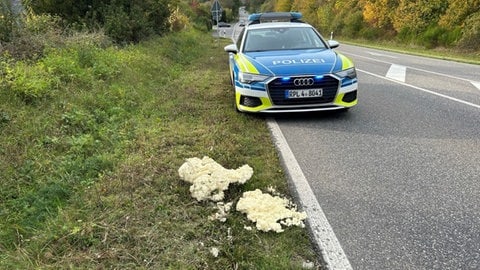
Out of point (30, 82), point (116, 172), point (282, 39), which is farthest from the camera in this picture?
point (282, 39)

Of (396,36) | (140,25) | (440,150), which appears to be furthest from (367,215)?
(396,36)

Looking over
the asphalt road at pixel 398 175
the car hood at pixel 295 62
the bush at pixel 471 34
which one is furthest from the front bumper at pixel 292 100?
the bush at pixel 471 34

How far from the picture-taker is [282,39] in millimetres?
7480

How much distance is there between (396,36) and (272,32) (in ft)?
97.3

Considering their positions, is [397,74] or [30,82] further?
[397,74]

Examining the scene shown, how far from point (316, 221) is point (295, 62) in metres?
3.52

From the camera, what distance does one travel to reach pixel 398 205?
3461 mm

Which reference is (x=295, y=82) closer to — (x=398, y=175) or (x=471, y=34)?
(x=398, y=175)

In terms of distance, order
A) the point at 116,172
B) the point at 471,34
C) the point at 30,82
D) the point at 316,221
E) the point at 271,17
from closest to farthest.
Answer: the point at 316,221 < the point at 116,172 < the point at 30,82 < the point at 271,17 < the point at 471,34

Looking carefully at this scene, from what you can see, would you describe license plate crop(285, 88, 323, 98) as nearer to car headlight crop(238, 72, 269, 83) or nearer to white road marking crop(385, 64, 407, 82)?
car headlight crop(238, 72, 269, 83)

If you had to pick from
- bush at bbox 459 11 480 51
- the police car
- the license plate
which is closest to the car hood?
the police car

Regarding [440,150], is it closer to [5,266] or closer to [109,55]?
[5,266]

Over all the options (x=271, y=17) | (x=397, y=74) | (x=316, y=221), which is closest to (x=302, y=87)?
(x=316, y=221)

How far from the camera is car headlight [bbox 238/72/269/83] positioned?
19.8 feet
